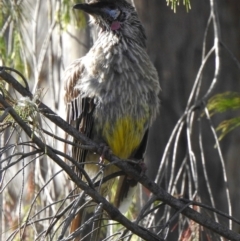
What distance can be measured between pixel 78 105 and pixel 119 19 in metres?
0.67

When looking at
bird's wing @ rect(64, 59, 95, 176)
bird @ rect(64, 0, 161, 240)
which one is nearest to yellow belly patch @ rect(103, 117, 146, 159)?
bird @ rect(64, 0, 161, 240)

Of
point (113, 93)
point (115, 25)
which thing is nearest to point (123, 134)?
point (113, 93)

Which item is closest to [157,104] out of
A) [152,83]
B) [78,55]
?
[152,83]

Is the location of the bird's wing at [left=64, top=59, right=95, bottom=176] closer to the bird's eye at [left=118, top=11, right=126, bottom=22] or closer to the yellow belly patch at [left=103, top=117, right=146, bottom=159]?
the yellow belly patch at [left=103, top=117, right=146, bottom=159]

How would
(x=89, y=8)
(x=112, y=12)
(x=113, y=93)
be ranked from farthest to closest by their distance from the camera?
(x=112, y=12), (x=89, y=8), (x=113, y=93)

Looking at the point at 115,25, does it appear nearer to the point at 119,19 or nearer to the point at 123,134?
the point at 119,19

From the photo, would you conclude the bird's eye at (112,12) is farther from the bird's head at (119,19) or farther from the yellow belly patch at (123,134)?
the yellow belly patch at (123,134)

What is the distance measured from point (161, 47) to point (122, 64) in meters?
0.94

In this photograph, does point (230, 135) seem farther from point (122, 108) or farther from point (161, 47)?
point (122, 108)

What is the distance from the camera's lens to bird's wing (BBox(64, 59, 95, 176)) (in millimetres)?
4133

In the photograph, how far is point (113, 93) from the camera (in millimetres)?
4070

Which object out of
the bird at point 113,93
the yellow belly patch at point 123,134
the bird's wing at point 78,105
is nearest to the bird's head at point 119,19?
the bird at point 113,93

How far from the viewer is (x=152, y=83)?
13.9 feet

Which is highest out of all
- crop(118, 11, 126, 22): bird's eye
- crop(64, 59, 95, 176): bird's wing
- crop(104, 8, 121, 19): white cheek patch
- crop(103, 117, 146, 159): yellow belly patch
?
crop(104, 8, 121, 19): white cheek patch
